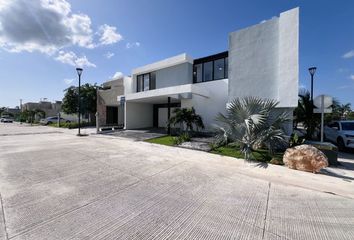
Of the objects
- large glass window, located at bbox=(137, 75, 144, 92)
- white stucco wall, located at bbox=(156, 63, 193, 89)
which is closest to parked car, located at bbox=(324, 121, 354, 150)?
white stucco wall, located at bbox=(156, 63, 193, 89)

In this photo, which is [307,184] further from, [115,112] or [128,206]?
[115,112]

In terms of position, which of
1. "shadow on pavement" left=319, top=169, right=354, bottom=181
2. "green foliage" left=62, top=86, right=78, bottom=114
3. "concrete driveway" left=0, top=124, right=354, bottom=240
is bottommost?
"concrete driveway" left=0, top=124, right=354, bottom=240

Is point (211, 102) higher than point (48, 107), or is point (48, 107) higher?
point (48, 107)

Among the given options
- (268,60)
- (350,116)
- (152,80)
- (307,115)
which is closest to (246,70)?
(268,60)

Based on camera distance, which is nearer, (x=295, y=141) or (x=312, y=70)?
(x=295, y=141)

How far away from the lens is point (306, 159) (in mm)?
6012

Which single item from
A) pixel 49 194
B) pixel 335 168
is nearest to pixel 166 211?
pixel 49 194

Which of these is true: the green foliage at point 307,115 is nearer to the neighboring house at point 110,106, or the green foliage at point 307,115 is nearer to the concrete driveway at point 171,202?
the concrete driveway at point 171,202

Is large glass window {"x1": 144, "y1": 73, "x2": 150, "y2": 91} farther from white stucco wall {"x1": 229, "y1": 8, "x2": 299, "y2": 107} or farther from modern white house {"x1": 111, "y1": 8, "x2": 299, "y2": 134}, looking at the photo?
white stucco wall {"x1": 229, "y1": 8, "x2": 299, "y2": 107}

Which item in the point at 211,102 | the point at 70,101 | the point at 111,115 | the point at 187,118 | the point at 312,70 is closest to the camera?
the point at 187,118

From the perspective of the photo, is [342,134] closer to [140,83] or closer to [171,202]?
[171,202]

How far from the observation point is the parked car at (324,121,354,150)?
31.5 feet

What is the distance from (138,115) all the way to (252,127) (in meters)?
14.4

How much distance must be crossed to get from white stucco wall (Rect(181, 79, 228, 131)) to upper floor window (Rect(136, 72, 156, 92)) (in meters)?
6.51
